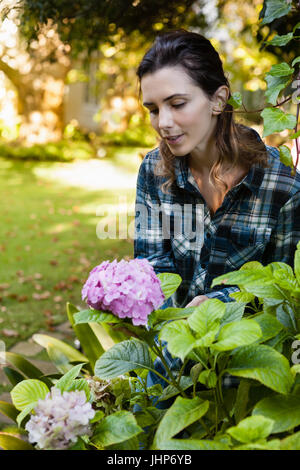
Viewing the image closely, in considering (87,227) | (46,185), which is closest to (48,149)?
(46,185)

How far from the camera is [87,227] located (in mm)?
7531

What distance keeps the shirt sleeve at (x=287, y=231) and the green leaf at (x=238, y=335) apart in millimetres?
1008

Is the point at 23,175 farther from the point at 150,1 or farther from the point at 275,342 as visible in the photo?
the point at 275,342

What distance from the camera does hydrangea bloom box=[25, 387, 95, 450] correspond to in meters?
0.93

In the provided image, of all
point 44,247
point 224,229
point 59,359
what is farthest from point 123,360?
point 44,247

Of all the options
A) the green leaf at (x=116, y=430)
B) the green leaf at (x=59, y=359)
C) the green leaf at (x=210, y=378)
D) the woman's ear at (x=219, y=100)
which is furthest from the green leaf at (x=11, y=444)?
the woman's ear at (x=219, y=100)

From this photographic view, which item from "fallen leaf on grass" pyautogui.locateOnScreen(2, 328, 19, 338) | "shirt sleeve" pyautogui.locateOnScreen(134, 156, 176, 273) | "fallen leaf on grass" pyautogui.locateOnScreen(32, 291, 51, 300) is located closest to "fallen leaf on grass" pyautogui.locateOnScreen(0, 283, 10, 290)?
"fallen leaf on grass" pyautogui.locateOnScreen(32, 291, 51, 300)

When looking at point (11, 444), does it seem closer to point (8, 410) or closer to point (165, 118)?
point (8, 410)

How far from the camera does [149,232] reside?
7.20ft

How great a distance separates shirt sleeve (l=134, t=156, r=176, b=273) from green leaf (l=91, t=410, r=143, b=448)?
3.48 ft

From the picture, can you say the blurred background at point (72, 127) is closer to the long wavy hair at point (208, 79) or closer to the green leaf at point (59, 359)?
the long wavy hair at point (208, 79)

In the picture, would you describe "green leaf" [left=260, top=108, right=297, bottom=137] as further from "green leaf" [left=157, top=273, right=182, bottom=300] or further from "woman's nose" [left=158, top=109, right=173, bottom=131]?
"woman's nose" [left=158, top=109, right=173, bottom=131]

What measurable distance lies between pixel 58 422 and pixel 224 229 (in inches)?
46.9

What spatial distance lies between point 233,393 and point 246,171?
3.44 feet
